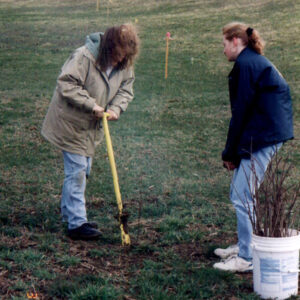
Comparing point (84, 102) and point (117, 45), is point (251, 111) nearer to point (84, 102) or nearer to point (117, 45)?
point (117, 45)

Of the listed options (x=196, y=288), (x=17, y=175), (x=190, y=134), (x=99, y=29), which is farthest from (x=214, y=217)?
(x=99, y=29)

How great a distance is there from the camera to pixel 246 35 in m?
4.56

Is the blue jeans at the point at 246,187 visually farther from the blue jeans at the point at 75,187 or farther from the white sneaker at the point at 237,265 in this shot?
the blue jeans at the point at 75,187

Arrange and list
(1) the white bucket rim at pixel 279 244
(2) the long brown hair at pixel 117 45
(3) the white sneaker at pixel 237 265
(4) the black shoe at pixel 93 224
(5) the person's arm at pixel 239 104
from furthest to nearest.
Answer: (4) the black shoe at pixel 93 224 < (2) the long brown hair at pixel 117 45 < (3) the white sneaker at pixel 237 265 < (5) the person's arm at pixel 239 104 < (1) the white bucket rim at pixel 279 244

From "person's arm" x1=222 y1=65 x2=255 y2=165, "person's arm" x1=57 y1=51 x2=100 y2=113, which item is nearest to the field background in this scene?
"person's arm" x1=222 y1=65 x2=255 y2=165

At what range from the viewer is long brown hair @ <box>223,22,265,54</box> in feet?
14.9

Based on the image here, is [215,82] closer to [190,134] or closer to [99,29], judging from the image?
[190,134]

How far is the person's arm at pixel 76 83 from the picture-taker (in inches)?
207

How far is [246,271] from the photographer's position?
4.81 metres

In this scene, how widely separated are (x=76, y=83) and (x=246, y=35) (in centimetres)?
160

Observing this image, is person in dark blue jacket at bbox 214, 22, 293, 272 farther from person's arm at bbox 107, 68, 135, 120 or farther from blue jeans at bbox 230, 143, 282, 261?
person's arm at bbox 107, 68, 135, 120

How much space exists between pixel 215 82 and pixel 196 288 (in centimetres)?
1352

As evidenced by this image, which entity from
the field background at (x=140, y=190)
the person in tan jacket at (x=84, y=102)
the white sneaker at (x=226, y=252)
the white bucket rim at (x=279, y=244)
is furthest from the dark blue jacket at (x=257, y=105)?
the person in tan jacket at (x=84, y=102)

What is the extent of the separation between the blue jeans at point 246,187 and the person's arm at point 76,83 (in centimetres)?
149
